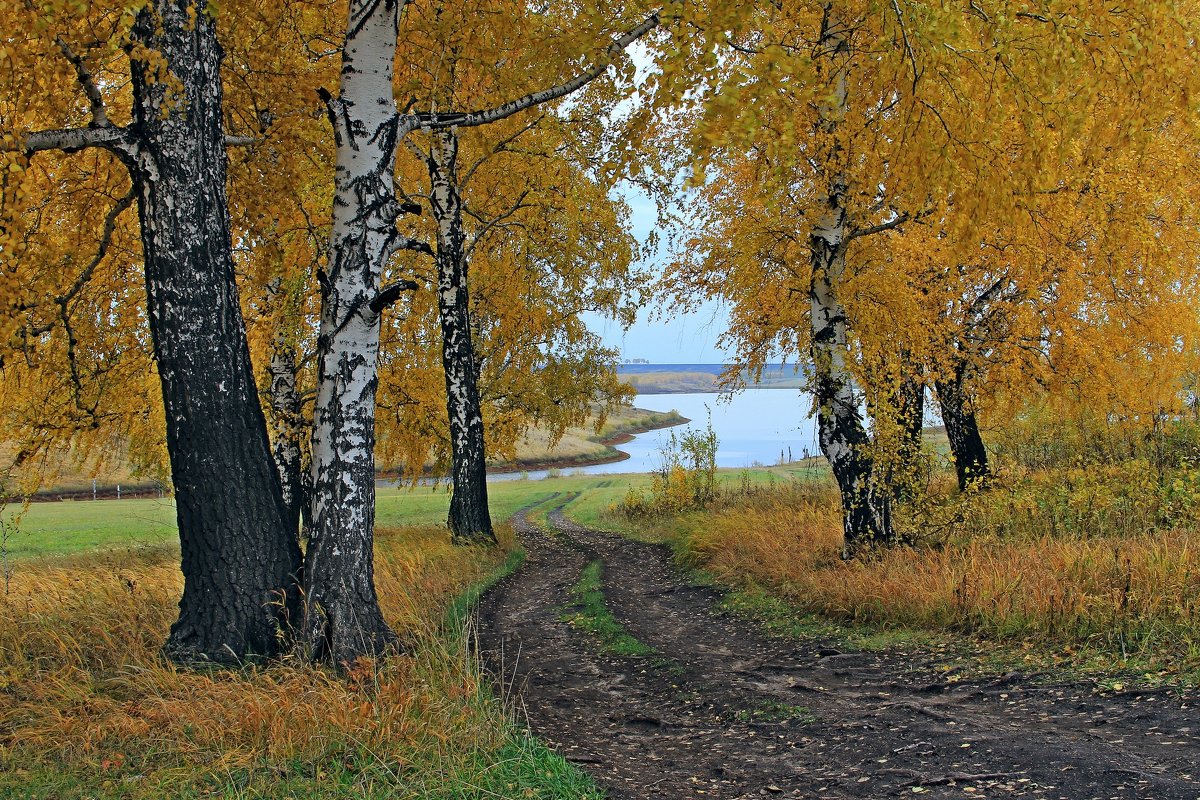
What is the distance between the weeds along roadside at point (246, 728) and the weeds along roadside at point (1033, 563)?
14.0 feet

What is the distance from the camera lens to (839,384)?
31.4 feet

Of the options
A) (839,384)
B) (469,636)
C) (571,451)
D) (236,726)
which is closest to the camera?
(236,726)

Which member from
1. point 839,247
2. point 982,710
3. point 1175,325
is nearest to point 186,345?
point 982,710

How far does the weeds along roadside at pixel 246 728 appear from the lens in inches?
156

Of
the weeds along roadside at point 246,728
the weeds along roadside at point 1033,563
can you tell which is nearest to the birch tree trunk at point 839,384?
the weeds along roadside at point 1033,563

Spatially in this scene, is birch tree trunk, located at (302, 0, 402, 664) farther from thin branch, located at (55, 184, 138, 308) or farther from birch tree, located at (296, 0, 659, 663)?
thin branch, located at (55, 184, 138, 308)

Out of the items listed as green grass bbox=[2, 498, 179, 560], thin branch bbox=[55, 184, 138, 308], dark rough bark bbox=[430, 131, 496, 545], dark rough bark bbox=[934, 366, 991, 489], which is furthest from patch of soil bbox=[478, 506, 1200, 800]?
green grass bbox=[2, 498, 179, 560]

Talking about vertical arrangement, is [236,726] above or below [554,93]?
below

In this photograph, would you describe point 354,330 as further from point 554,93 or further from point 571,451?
point 571,451

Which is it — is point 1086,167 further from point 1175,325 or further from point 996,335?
point 1175,325

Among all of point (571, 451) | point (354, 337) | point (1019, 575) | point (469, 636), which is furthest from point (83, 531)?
point (571, 451)

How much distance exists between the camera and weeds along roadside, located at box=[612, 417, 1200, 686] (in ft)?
20.2

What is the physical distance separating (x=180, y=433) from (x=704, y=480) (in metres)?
13.8

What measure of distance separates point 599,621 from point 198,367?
512cm
